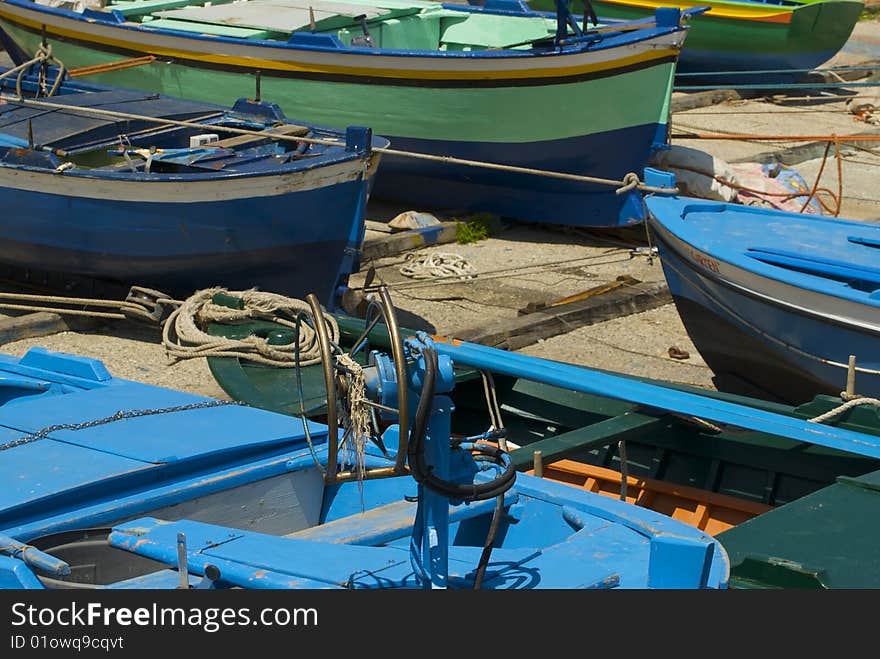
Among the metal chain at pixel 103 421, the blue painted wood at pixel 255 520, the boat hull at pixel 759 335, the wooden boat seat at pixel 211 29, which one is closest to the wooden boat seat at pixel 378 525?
the blue painted wood at pixel 255 520

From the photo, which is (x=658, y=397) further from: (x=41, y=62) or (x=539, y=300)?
(x=41, y=62)

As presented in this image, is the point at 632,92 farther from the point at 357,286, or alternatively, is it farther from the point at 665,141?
the point at 357,286

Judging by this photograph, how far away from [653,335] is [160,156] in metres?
3.37

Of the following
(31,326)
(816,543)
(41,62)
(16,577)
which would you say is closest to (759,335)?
(816,543)

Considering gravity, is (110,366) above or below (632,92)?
below

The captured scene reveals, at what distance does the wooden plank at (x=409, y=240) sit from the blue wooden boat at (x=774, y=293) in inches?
114

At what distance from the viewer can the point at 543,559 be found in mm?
3678

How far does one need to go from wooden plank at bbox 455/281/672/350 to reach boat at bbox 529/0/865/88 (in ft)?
27.8

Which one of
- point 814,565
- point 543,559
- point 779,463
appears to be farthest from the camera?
point 779,463

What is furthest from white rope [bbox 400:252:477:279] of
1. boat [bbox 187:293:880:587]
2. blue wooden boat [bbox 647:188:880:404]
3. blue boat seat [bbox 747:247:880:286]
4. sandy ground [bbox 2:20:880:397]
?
boat [bbox 187:293:880:587]

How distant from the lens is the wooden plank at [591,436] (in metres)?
5.08

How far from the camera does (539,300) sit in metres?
9.02

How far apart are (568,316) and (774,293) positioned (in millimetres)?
2119

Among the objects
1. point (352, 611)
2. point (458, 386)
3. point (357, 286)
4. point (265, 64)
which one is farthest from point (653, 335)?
point (352, 611)
